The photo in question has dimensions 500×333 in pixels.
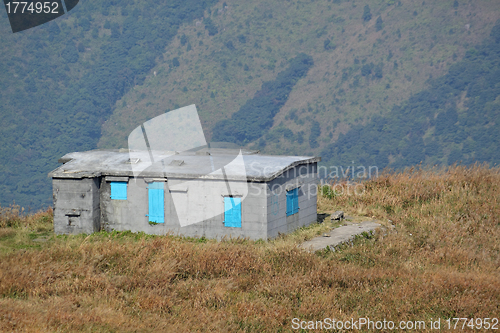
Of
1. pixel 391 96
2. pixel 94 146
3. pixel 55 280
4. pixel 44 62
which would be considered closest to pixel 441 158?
pixel 391 96

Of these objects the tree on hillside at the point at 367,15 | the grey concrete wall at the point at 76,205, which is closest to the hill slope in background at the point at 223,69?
the tree on hillside at the point at 367,15

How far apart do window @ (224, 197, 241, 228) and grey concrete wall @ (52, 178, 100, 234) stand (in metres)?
4.33

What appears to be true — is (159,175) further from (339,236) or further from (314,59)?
(314,59)

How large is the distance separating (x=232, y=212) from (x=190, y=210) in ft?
4.61

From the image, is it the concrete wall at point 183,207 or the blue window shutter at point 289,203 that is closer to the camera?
the concrete wall at point 183,207

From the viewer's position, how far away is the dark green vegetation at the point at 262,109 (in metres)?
123

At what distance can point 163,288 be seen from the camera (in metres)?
11.9

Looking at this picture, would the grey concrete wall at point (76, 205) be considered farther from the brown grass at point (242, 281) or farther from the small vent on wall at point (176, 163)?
the small vent on wall at point (176, 163)

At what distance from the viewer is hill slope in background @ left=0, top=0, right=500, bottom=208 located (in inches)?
4614

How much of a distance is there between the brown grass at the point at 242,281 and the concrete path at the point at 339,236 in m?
0.43

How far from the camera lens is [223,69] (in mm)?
131625

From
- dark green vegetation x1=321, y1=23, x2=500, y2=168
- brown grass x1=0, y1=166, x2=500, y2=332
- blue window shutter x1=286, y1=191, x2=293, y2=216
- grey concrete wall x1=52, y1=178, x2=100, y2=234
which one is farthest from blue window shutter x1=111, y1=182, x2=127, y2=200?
dark green vegetation x1=321, y1=23, x2=500, y2=168

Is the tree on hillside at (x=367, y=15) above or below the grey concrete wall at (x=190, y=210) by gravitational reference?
above

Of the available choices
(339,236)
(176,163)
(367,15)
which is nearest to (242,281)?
(339,236)
